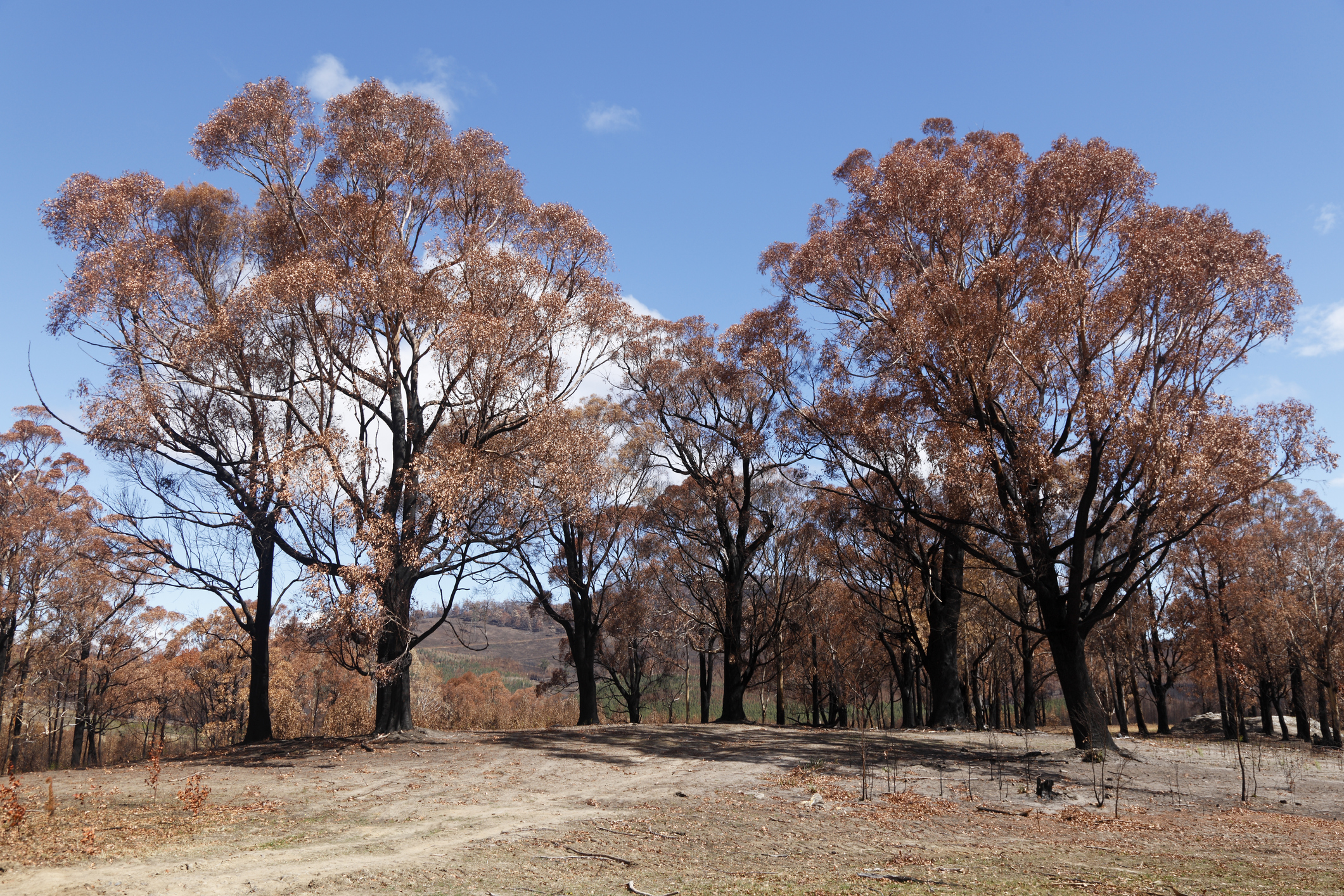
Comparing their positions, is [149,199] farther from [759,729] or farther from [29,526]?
[759,729]

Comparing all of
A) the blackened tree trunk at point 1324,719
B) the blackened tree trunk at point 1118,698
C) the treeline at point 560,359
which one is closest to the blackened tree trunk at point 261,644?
the treeline at point 560,359

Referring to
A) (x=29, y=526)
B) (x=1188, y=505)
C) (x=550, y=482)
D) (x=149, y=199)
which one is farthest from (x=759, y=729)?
(x=29, y=526)

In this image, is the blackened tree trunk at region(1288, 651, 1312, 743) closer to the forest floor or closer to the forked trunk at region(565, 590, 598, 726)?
the forest floor

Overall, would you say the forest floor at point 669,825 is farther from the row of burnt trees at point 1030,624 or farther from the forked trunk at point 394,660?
the row of burnt trees at point 1030,624

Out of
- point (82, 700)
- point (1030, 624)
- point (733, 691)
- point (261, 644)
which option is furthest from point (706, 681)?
point (82, 700)

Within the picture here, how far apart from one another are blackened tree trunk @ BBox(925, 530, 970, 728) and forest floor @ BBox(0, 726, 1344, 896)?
22.1 feet

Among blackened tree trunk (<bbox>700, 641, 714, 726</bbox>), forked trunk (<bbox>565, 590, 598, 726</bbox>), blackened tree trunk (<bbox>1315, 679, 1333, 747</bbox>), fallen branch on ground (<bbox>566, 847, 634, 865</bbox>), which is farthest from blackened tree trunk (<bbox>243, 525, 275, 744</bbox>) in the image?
blackened tree trunk (<bbox>1315, 679, 1333, 747</bbox>)

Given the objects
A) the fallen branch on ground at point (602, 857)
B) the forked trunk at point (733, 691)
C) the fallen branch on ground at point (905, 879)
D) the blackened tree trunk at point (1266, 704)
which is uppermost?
the fallen branch on ground at point (905, 879)

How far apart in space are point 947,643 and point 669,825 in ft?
57.9

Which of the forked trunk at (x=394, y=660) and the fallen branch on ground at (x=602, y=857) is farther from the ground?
the forked trunk at (x=394, y=660)

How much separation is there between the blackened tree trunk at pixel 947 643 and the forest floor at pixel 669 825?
22.1ft

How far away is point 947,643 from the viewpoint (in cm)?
2469

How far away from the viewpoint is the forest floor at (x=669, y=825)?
697 centimetres

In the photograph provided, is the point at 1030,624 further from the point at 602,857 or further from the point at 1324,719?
the point at 602,857
